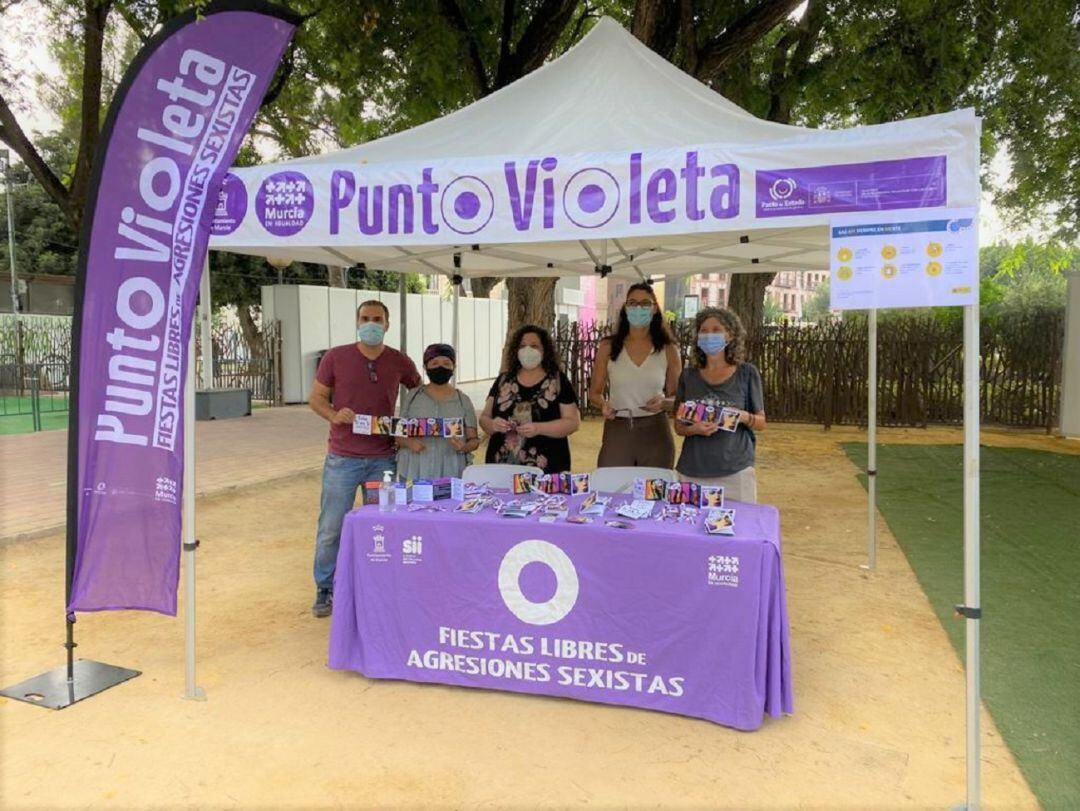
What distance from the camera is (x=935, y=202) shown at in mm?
2775

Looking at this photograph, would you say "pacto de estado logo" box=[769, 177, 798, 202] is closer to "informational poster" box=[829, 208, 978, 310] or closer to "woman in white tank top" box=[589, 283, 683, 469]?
"informational poster" box=[829, 208, 978, 310]

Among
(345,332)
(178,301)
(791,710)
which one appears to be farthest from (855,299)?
(345,332)

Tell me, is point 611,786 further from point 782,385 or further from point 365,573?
point 782,385

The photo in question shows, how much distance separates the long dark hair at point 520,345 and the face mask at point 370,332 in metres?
0.72

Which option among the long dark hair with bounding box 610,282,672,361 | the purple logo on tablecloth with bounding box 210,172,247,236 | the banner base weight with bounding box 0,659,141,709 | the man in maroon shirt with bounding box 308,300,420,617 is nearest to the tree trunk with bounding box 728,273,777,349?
Answer: the long dark hair with bounding box 610,282,672,361

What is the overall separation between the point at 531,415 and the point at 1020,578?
3742 millimetres

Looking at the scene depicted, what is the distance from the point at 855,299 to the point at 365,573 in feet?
8.05

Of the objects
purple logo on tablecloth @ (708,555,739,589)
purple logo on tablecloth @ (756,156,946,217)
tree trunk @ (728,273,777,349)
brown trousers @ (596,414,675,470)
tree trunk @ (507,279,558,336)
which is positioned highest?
tree trunk @ (728,273,777,349)

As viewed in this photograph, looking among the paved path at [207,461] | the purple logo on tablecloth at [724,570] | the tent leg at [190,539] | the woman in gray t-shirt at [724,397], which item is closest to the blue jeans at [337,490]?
the tent leg at [190,539]

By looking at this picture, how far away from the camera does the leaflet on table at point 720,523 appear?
321 centimetres

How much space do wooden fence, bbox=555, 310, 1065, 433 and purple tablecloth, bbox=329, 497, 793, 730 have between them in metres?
11.1

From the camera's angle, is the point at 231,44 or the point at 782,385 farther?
the point at 782,385

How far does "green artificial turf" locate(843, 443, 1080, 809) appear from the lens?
3205mm

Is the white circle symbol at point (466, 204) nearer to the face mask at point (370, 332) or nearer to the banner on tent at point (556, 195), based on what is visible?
the banner on tent at point (556, 195)
